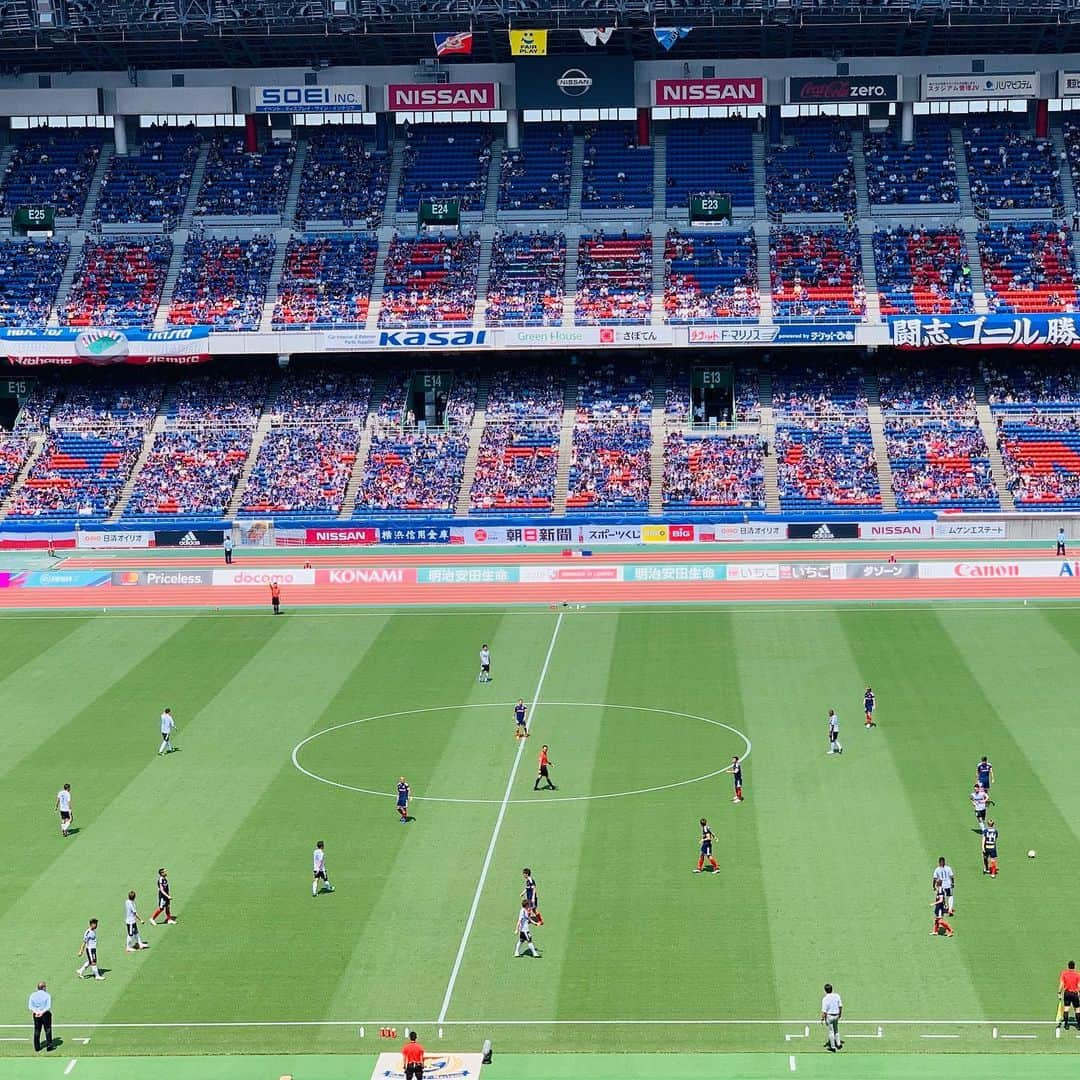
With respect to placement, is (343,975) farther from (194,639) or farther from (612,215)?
(612,215)

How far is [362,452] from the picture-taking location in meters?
80.3

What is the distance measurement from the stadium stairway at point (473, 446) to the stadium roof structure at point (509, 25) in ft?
57.0

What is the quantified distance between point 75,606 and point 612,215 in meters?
37.0

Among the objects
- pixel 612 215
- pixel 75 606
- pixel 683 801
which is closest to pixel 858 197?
pixel 612 215

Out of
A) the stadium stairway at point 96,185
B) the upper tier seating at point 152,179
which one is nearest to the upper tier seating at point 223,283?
the upper tier seating at point 152,179

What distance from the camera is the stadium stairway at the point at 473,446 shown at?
77.2 m

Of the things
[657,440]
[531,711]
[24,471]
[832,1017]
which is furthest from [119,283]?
[832,1017]

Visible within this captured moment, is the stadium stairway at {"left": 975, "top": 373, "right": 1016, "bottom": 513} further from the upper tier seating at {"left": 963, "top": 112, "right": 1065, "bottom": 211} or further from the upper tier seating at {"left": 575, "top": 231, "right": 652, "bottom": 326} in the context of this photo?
the upper tier seating at {"left": 575, "top": 231, "right": 652, "bottom": 326}

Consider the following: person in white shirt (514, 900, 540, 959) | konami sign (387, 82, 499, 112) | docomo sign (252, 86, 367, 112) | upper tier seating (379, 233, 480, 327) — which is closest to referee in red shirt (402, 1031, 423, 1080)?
person in white shirt (514, 900, 540, 959)

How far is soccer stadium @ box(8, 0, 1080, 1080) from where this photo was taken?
30.2 m

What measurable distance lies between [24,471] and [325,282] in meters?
17.5

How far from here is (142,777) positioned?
3950cm

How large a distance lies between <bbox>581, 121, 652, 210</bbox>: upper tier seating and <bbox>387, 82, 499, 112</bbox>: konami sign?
583 cm

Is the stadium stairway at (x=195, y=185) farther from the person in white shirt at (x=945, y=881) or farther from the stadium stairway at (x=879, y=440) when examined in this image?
the person in white shirt at (x=945, y=881)
